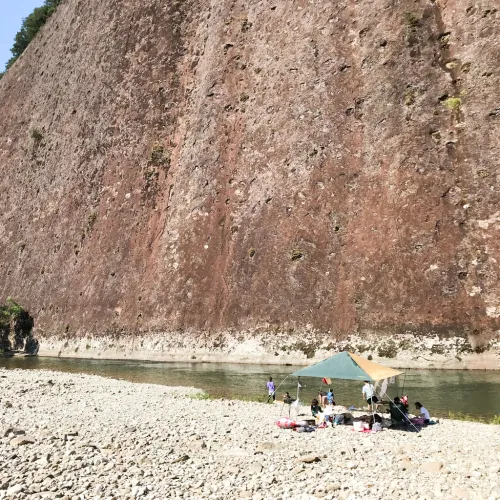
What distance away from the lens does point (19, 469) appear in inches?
377

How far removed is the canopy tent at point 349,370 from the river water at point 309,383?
3.42 meters

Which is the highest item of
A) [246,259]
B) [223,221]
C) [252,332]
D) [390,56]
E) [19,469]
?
[390,56]

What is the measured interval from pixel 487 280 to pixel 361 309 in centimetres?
598

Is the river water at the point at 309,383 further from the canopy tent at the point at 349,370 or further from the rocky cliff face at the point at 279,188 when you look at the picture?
the canopy tent at the point at 349,370

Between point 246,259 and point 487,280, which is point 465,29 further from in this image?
point 246,259

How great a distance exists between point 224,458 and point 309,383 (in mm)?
11979

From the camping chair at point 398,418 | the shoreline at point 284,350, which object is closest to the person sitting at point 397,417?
the camping chair at point 398,418

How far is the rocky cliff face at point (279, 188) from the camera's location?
2484cm

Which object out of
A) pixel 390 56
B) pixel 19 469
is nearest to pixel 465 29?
pixel 390 56

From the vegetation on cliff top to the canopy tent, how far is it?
6689cm

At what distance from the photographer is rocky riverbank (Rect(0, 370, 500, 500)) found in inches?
338

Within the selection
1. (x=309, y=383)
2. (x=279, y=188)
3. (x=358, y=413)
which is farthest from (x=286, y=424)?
(x=279, y=188)

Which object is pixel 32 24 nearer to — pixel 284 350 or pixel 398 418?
pixel 284 350

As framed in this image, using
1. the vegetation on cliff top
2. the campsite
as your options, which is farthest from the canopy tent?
the vegetation on cliff top
